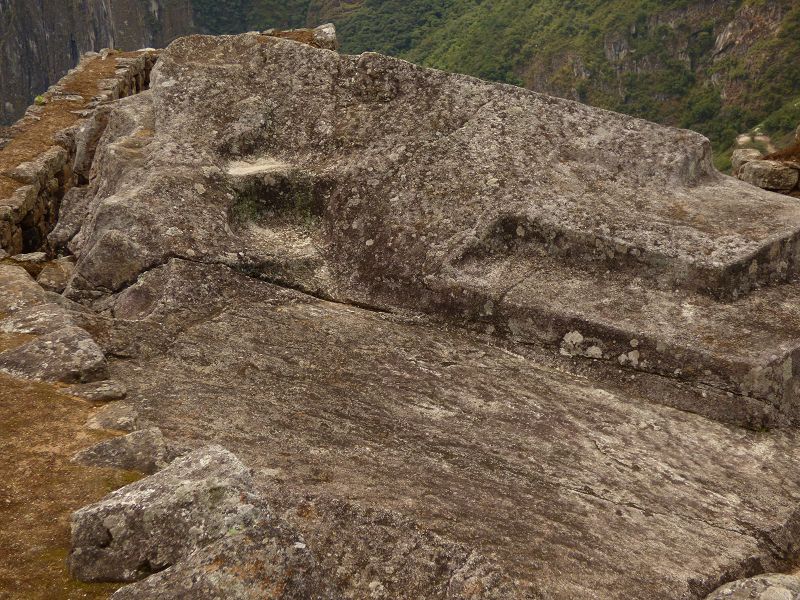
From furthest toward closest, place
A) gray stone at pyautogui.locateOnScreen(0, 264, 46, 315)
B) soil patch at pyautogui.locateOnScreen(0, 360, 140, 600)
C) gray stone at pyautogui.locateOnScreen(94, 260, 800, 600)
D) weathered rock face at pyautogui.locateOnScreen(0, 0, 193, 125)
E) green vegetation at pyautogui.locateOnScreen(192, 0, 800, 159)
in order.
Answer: weathered rock face at pyautogui.locateOnScreen(0, 0, 193, 125) < green vegetation at pyautogui.locateOnScreen(192, 0, 800, 159) < gray stone at pyautogui.locateOnScreen(0, 264, 46, 315) < gray stone at pyautogui.locateOnScreen(94, 260, 800, 600) < soil patch at pyautogui.locateOnScreen(0, 360, 140, 600)

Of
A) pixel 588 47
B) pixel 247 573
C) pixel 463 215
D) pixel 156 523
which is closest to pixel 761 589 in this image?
pixel 247 573

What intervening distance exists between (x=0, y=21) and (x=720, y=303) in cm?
14978

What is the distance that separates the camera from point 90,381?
240 inches

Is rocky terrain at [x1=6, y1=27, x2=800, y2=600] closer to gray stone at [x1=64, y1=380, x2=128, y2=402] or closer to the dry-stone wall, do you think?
gray stone at [x1=64, y1=380, x2=128, y2=402]


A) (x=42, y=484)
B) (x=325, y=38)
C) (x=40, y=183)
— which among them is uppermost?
(x=325, y=38)

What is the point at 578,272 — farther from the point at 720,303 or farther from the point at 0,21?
the point at 0,21

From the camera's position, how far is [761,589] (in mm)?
4789

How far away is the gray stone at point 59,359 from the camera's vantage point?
19.7ft

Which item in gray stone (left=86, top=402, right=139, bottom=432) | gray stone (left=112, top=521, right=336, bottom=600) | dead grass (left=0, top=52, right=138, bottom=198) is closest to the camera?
gray stone (left=112, top=521, right=336, bottom=600)

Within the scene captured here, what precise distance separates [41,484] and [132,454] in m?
0.56

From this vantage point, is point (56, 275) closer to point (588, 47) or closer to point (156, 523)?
point (156, 523)

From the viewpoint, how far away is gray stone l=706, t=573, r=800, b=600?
186 inches

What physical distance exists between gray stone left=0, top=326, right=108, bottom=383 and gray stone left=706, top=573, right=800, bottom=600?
4809 millimetres

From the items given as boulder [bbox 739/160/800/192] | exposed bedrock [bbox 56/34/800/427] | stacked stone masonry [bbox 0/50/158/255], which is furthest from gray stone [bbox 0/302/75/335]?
boulder [bbox 739/160/800/192]
